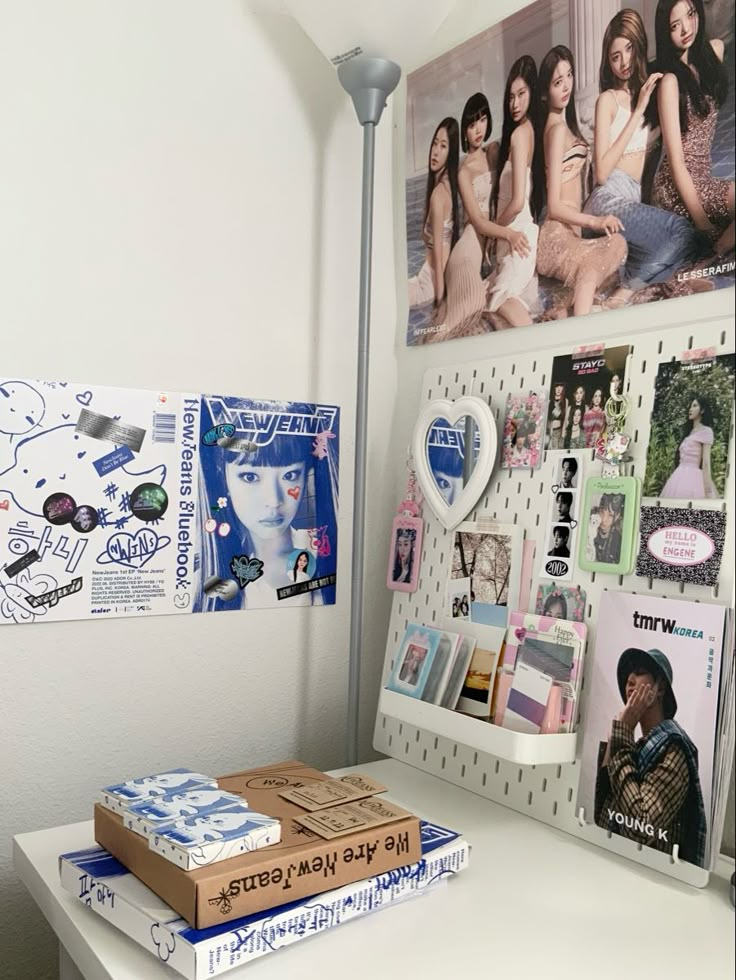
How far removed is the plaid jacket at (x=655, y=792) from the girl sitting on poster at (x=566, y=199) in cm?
56

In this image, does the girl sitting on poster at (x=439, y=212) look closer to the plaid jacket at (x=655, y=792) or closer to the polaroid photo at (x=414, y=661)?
the polaroid photo at (x=414, y=661)

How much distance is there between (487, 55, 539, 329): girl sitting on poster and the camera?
1.22 m

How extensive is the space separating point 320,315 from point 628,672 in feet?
2.53

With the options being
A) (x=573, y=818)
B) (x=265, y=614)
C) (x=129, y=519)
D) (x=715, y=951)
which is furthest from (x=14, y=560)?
(x=715, y=951)

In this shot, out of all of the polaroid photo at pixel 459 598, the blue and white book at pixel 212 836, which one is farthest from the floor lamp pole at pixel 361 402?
the blue and white book at pixel 212 836

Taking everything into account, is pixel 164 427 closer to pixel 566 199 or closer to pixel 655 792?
pixel 566 199

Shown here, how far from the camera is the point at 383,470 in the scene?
4.87 feet

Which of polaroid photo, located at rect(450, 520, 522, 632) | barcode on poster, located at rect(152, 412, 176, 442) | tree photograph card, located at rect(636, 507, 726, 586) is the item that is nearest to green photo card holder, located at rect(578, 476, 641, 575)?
tree photograph card, located at rect(636, 507, 726, 586)

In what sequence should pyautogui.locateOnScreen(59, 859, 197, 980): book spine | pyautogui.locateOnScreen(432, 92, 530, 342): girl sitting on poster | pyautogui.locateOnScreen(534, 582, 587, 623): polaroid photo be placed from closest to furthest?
1. pyautogui.locateOnScreen(59, 859, 197, 980): book spine
2. pyautogui.locateOnScreen(534, 582, 587, 623): polaroid photo
3. pyautogui.locateOnScreen(432, 92, 530, 342): girl sitting on poster

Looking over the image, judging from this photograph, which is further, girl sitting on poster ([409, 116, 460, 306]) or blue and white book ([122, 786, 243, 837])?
girl sitting on poster ([409, 116, 460, 306])

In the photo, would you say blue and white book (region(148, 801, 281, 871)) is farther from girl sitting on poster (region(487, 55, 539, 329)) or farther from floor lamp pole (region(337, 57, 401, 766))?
girl sitting on poster (region(487, 55, 539, 329))

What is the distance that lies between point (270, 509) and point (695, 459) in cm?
67

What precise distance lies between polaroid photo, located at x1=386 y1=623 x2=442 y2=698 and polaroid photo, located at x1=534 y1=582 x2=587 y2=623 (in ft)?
0.55

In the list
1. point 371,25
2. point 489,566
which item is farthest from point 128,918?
point 371,25
